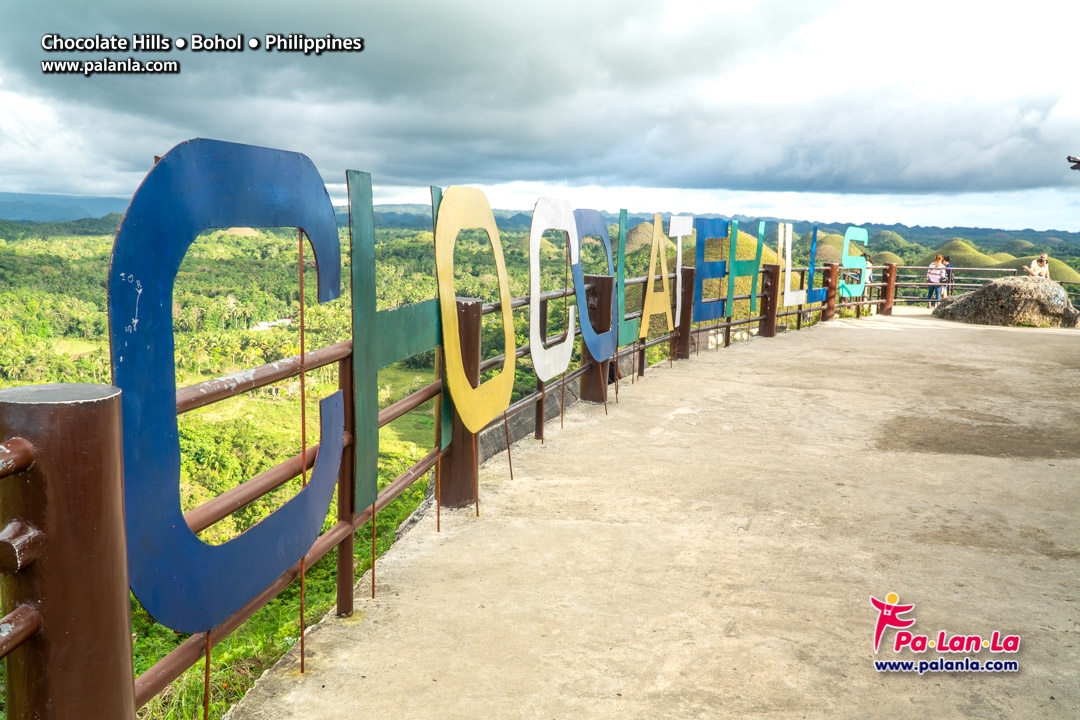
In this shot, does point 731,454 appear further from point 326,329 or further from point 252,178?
point 326,329

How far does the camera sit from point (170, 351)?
170cm

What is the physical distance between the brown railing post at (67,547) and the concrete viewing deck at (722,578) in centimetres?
97

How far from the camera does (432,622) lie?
107 inches

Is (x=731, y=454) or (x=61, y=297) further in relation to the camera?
(x=61, y=297)

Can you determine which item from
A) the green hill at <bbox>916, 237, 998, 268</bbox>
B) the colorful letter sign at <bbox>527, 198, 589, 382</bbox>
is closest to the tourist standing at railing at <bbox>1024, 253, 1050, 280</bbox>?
the colorful letter sign at <bbox>527, 198, 589, 382</bbox>

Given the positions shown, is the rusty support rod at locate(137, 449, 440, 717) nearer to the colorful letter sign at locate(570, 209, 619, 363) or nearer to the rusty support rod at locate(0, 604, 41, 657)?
the rusty support rod at locate(0, 604, 41, 657)

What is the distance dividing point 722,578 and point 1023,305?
12369 millimetres

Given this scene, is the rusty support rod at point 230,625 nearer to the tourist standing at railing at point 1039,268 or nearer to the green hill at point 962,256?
the tourist standing at railing at point 1039,268

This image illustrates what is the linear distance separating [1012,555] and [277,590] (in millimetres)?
2878

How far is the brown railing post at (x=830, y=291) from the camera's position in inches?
496

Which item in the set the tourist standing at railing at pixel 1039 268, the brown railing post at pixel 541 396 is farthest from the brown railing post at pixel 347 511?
the tourist standing at railing at pixel 1039 268

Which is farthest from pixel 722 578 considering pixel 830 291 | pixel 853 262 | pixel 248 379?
pixel 853 262

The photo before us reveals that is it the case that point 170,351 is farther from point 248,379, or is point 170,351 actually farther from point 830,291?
point 830,291

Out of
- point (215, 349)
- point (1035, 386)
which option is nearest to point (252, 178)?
point (1035, 386)
